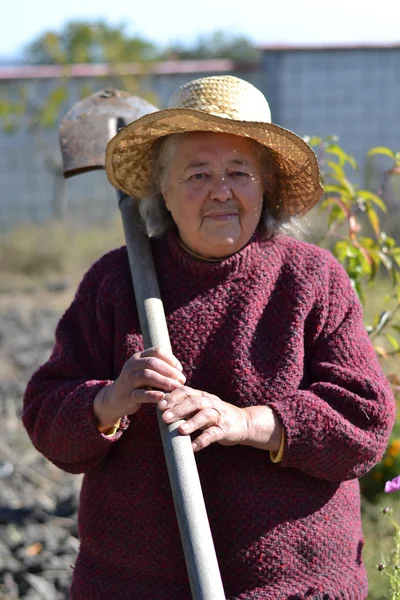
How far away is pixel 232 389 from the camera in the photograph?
2236 mm

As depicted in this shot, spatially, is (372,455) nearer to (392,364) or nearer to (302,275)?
(302,275)

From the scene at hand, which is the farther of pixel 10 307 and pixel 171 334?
pixel 10 307

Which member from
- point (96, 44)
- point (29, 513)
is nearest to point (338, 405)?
point (29, 513)

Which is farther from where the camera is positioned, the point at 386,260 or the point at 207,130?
the point at 386,260

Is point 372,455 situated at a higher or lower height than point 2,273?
higher

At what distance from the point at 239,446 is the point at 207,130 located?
0.70m

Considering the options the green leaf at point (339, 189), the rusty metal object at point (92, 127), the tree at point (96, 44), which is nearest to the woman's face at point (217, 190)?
the rusty metal object at point (92, 127)

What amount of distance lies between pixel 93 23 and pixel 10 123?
2.38 m

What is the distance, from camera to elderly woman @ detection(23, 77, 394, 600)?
2.18 m

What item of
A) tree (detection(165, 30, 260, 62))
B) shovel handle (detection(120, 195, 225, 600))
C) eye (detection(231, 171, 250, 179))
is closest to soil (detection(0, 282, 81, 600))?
shovel handle (detection(120, 195, 225, 600))

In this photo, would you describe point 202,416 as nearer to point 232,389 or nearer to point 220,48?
point 232,389

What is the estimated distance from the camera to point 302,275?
91.3 inches

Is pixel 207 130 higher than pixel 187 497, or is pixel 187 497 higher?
pixel 207 130

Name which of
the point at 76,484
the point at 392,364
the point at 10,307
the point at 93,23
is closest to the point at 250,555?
the point at 76,484
